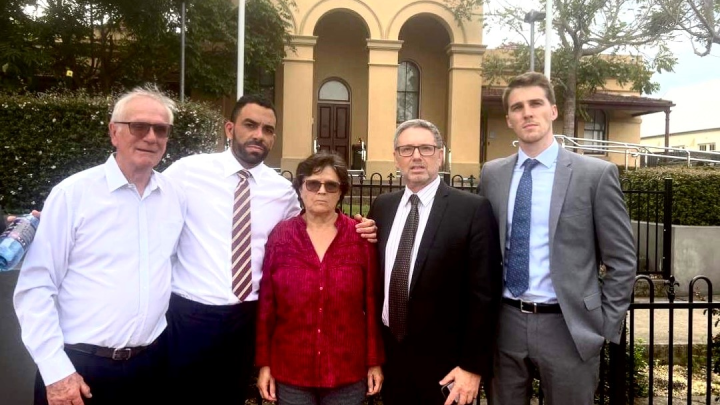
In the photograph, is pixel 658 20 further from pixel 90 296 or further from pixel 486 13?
pixel 90 296

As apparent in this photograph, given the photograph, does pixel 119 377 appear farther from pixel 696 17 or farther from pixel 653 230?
pixel 696 17

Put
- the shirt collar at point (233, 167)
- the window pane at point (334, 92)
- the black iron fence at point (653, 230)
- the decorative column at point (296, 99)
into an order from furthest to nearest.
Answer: the window pane at point (334, 92) < the decorative column at point (296, 99) < the black iron fence at point (653, 230) < the shirt collar at point (233, 167)

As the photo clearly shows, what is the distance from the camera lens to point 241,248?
10.4ft

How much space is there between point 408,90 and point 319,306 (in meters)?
19.7

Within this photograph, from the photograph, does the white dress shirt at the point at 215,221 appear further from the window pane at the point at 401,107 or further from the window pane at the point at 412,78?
the window pane at the point at 412,78

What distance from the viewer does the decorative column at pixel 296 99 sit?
60.6ft

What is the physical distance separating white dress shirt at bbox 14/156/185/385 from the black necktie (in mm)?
1167

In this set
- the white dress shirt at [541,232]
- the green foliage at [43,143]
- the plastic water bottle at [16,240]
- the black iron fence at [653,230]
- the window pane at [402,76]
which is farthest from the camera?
the window pane at [402,76]

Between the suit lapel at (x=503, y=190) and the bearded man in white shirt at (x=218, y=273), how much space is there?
709mm

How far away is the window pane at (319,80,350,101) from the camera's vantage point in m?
21.5

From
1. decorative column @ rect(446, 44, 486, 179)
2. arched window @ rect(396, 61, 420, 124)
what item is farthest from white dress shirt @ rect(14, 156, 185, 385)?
arched window @ rect(396, 61, 420, 124)

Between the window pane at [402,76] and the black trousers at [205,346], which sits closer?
the black trousers at [205,346]

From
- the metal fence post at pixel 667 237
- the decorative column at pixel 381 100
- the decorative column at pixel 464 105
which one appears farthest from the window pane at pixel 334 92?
the metal fence post at pixel 667 237

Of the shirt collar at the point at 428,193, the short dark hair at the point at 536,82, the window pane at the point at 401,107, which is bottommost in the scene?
the shirt collar at the point at 428,193
